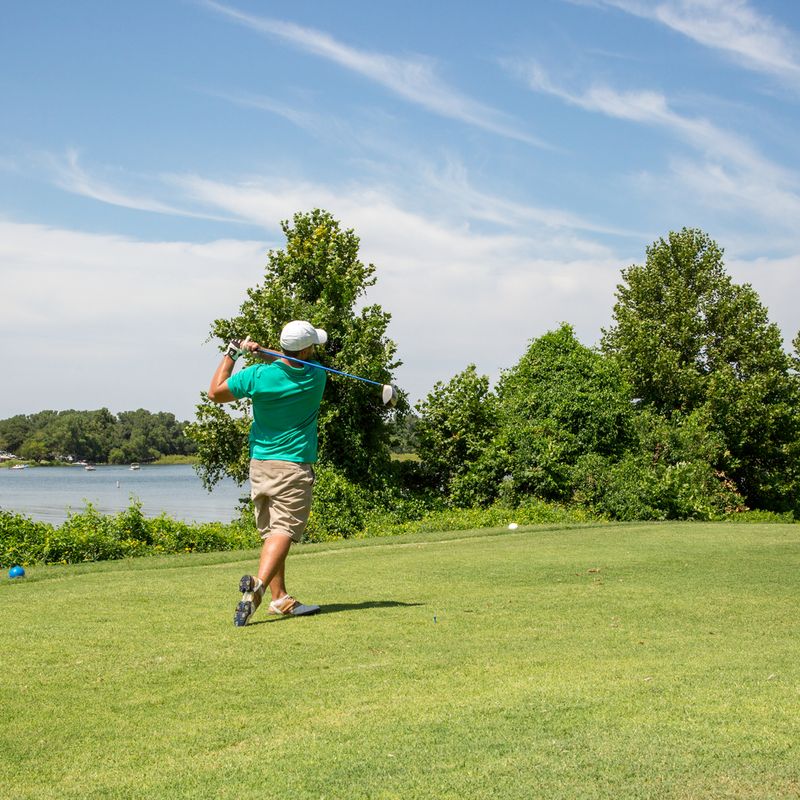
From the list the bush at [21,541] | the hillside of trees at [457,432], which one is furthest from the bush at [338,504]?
the bush at [21,541]

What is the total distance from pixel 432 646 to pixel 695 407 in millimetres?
31213

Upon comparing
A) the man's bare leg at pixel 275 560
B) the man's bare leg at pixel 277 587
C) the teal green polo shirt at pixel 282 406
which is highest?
the teal green polo shirt at pixel 282 406

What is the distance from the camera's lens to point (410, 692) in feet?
15.3

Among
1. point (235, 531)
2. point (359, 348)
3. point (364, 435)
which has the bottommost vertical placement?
point (235, 531)

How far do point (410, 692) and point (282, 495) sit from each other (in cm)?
296

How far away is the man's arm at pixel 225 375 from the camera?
728 cm

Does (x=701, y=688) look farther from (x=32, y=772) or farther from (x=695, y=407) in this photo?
(x=695, y=407)

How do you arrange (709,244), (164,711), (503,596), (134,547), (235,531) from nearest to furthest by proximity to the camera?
(164,711) → (503,596) → (134,547) → (235,531) → (709,244)

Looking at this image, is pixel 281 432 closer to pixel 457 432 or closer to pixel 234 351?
pixel 234 351

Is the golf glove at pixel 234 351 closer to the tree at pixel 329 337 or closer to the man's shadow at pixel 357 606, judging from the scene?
the man's shadow at pixel 357 606

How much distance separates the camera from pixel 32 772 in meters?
3.65

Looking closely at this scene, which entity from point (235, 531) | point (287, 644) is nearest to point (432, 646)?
point (287, 644)

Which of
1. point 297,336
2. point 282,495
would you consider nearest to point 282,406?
point 297,336

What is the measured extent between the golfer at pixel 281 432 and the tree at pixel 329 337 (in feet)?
46.9
